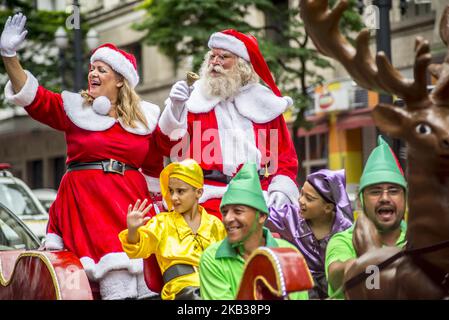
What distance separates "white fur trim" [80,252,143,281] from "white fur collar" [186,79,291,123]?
37.4 inches

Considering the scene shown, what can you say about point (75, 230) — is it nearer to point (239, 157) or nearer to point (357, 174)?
point (239, 157)

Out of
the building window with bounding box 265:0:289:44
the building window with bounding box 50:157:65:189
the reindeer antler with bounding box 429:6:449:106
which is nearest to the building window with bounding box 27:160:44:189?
the building window with bounding box 50:157:65:189

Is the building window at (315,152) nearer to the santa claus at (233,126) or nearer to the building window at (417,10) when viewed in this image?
the building window at (417,10)

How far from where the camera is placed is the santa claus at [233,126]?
5379mm

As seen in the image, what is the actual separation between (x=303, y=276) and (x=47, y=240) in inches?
90.2

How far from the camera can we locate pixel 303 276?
3.33m

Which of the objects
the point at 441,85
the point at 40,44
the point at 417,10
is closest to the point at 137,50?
the point at 40,44

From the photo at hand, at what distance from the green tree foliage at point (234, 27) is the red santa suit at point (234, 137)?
1015 cm

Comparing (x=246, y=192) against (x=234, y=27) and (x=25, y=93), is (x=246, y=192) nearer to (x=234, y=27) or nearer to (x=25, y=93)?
(x=25, y=93)

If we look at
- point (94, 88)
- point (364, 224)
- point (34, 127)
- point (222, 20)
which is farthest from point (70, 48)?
point (364, 224)

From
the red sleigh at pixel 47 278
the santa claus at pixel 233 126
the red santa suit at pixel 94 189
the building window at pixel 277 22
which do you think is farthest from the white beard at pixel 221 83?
the building window at pixel 277 22

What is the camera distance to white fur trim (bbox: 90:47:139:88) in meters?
5.48

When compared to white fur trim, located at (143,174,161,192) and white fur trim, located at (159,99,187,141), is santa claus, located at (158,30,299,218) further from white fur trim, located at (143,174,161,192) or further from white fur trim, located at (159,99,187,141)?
white fur trim, located at (143,174,161,192)

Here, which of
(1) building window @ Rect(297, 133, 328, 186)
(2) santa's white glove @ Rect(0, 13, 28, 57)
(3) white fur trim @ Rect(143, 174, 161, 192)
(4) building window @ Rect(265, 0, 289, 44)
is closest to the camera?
(2) santa's white glove @ Rect(0, 13, 28, 57)
